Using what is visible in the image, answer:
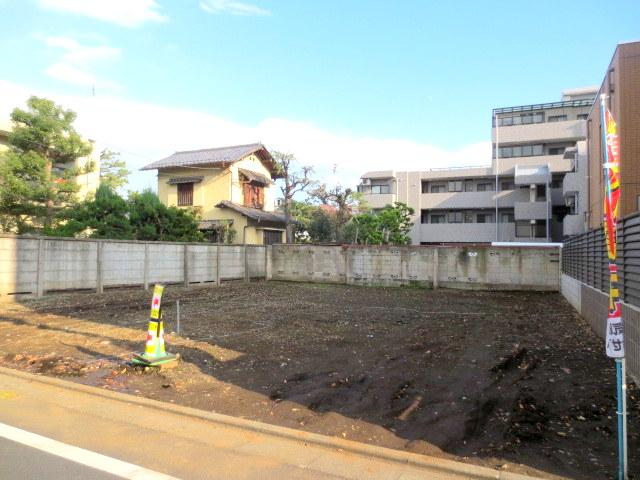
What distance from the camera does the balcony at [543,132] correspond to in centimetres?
3127

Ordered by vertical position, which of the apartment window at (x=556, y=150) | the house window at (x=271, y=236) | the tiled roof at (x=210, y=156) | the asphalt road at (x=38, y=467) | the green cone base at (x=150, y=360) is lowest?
the asphalt road at (x=38, y=467)

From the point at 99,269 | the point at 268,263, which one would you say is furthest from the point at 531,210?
the point at 99,269

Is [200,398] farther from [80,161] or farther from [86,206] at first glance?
[80,161]

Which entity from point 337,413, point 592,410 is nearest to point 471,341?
point 592,410

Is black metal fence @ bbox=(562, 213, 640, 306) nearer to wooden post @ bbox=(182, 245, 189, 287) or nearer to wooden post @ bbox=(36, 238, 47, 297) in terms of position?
wooden post @ bbox=(182, 245, 189, 287)

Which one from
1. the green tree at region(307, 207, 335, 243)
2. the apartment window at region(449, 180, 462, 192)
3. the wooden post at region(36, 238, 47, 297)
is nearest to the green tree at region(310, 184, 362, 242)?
the green tree at region(307, 207, 335, 243)

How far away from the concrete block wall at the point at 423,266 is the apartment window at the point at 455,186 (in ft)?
56.8

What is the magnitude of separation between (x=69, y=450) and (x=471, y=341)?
21.2 ft

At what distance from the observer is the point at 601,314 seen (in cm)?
795

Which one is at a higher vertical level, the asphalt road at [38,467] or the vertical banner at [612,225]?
the vertical banner at [612,225]

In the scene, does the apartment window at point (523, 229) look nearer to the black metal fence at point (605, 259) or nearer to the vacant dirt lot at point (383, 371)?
the black metal fence at point (605, 259)

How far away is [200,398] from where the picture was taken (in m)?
5.05

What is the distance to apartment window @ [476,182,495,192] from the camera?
34.1m

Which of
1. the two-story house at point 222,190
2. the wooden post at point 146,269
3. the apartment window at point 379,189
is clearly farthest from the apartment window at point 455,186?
the wooden post at point 146,269
